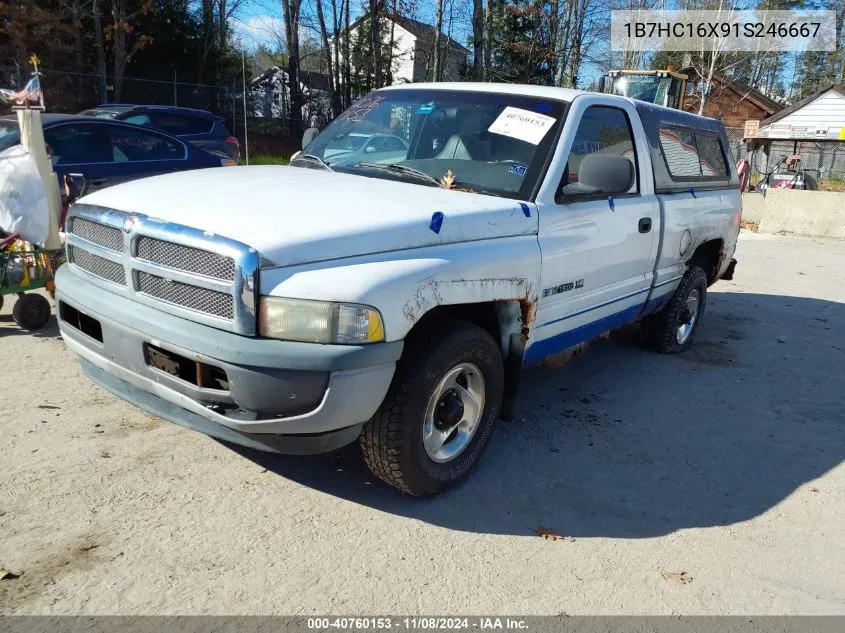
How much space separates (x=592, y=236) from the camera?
4.05 meters

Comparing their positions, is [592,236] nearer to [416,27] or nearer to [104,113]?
[104,113]

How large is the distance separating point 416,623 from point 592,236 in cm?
243

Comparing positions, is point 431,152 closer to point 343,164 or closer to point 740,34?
point 343,164

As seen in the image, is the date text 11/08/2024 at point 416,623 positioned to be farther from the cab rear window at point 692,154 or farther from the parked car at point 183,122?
the parked car at point 183,122

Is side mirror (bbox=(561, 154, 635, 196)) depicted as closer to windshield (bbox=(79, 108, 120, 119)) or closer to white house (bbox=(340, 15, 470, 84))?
windshield (bbox=(79, 108, 120, 119))

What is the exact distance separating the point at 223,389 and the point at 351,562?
0.89 meters

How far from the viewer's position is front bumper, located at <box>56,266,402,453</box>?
264 centimetres

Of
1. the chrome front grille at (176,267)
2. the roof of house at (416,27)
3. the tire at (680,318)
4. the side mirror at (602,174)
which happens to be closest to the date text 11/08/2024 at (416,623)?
the chrome front grille at (176,267)

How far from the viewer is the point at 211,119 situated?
12750mm

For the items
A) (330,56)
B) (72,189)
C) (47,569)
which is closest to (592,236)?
(47,569)

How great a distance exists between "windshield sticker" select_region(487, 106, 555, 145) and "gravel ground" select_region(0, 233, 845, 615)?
1766 mm

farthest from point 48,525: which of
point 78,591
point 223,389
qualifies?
point 223,389

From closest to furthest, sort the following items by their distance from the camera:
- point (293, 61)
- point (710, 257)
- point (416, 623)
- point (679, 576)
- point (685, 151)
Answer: point (416, 623) < point (679, 576) < point (685, 151) < point (710, 257) < point (293, 61)

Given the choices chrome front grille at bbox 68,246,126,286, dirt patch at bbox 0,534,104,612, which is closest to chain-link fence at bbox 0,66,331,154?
chrome front grille at bbox 68,246,126,286
